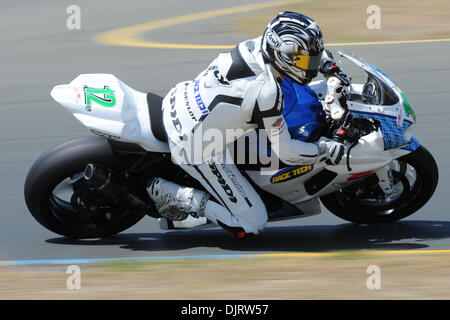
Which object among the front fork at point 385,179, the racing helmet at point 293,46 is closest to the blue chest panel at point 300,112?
Answer: the racing helmet at point 293,46

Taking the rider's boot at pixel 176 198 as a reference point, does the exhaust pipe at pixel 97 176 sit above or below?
above

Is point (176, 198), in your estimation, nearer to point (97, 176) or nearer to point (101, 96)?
point (97, 176)

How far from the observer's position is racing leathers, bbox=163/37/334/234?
227 inches

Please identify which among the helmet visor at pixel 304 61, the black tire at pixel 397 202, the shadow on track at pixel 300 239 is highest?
the helmet visor at pixel 304 61

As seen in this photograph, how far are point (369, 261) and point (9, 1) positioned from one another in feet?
34.3

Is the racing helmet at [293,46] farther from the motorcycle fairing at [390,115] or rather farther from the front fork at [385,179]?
the front fork at [385,179]

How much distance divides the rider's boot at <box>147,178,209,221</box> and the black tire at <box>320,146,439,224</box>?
0.97 m

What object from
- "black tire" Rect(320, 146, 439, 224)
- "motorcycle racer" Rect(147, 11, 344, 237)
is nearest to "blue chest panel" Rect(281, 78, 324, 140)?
"motorcycle racer" Rect(147, 11, 344, 237)

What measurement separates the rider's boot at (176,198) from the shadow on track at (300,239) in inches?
14.0

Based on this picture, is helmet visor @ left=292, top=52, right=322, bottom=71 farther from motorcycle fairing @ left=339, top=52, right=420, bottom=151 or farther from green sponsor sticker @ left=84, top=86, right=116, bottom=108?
green sponsor sticker @ left=84, top=86, right=116, bottom=108

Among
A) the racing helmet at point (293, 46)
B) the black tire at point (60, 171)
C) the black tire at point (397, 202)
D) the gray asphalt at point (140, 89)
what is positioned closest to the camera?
the racing helmet at point (293, 46)

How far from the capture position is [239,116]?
229 inches

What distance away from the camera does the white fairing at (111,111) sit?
6.11 metres

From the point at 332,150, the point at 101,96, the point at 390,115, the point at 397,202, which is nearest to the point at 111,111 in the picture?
the point at 101,96
